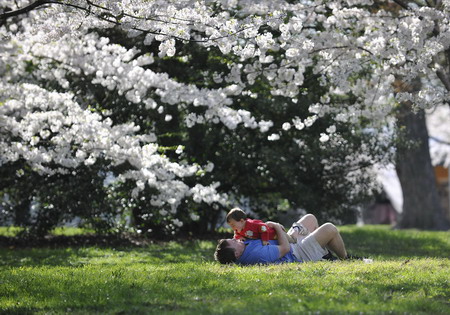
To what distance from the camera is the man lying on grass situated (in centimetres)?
856

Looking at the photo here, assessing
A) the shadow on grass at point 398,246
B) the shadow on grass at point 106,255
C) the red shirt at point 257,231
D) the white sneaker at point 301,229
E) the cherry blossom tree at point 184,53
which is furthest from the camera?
the shadow on grass at point 398,246

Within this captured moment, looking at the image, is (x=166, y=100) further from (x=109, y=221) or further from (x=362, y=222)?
(x=362, y=222)

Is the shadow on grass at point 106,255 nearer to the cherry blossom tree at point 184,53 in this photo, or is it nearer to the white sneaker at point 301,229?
the cherry blossom tree at point 184,53

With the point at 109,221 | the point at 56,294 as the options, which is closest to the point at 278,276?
the point at 56,294

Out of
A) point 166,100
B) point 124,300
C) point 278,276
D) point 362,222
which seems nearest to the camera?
point 124,300

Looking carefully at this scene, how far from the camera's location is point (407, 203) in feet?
78.5

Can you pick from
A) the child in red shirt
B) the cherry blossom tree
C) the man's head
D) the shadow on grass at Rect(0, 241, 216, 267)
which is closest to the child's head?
the child in red shirt

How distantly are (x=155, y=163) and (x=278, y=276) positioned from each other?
18.6ft

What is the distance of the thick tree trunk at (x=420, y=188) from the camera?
22.7m

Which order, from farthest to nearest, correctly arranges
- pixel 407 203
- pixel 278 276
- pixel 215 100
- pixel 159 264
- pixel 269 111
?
pixel 407 203 < pixel 269 111 < pixel 215 100 < pixel 159 264 < pixel 278 276

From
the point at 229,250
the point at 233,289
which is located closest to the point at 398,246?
the point at 229,250

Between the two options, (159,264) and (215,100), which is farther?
(215,100)

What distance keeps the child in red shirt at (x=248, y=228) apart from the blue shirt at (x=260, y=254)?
8cm

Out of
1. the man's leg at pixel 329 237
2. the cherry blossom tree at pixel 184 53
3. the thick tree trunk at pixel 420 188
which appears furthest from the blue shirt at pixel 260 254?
the thick tree trunk at pixel 420 188
